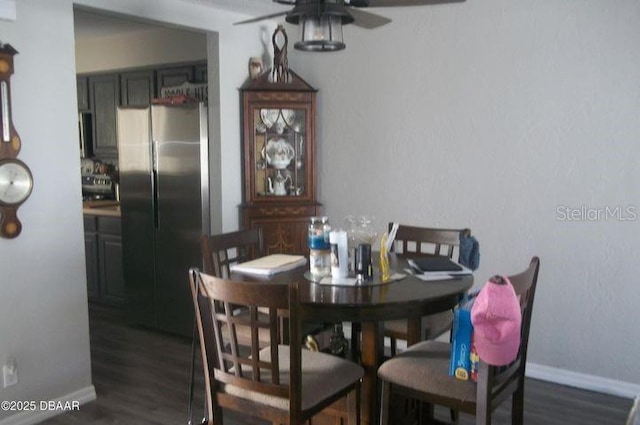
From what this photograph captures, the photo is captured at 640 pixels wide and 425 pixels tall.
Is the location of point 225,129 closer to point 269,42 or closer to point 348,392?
point 269,42

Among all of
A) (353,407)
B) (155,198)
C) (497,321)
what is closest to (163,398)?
(353,407)

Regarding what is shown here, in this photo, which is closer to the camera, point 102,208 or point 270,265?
point 270,265

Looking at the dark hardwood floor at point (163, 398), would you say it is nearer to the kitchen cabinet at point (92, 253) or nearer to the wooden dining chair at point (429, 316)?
the wooden dining chair at point (429, 316)

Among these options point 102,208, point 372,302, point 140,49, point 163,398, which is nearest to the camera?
point 372,302

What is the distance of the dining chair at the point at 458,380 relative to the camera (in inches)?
79.5

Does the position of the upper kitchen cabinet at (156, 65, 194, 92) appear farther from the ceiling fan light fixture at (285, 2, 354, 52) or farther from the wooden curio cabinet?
the ceiling fan light fixture at (285, 2, 354, 52)

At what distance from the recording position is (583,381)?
135 inches

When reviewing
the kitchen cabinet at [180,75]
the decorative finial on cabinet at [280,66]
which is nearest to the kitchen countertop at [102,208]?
the kitchen cabinet at [180,75]

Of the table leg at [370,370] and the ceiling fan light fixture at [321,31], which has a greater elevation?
the ceiling fan light fixture at [321,31]

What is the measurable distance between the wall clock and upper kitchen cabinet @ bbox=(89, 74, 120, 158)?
287 cm

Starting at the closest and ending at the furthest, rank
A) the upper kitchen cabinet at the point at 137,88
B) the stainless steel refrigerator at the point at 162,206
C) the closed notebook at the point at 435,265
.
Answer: the closed notebook at the point at 435,265 < the stainless steel refrigerator at the point at 162,206 < the upper kitchen cabinet at the point at 137,88

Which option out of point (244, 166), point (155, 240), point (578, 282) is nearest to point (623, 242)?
point (578, 282)

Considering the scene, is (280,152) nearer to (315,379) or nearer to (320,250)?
(320,250)

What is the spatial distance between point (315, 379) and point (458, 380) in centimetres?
52
